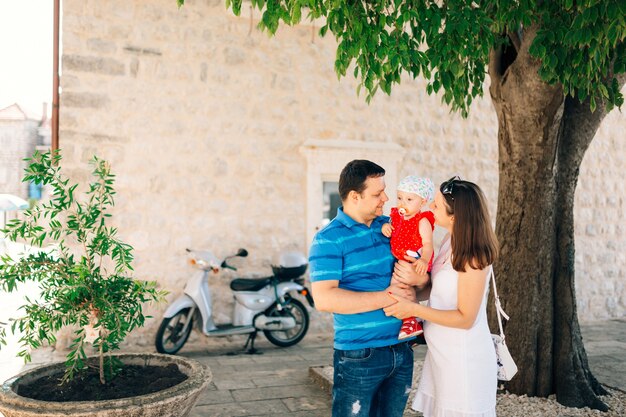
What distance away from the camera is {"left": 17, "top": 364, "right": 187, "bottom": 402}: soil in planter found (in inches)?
111

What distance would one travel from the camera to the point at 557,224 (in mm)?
4605

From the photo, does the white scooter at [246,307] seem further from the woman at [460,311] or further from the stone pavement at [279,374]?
the woman at [460,311]

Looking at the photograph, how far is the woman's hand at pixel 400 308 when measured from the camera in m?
2.40

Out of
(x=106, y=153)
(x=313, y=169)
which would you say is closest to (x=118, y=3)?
(x=106, y=153)

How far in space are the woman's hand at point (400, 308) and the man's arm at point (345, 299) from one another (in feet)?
0.08

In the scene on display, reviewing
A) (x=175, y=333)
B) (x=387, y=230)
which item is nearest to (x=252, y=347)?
(x=175, y=333)

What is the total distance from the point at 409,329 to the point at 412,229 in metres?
0.44

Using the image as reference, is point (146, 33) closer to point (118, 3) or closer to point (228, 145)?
point (118, 3)

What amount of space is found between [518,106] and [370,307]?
275 cm

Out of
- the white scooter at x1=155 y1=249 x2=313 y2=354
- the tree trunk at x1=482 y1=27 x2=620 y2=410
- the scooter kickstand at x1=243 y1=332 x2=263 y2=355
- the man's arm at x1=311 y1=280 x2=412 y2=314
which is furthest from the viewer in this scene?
the scooter kickstand at x1=243 y1=332 x2=263 y2=355

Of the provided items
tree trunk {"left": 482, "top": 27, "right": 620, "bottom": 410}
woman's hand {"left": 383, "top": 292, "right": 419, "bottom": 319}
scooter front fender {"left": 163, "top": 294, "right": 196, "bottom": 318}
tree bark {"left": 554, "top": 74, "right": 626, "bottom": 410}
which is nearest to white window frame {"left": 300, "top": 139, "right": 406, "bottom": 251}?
scooter front fender {"left": 163, "top": 294, "right": 196, "bottom": 318}

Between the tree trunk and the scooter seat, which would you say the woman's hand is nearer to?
the tree trunk

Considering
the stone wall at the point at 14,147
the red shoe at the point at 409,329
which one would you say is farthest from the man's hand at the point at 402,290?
the stone wall at the point at 14,147

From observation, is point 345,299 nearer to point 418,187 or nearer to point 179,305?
point 418,187
